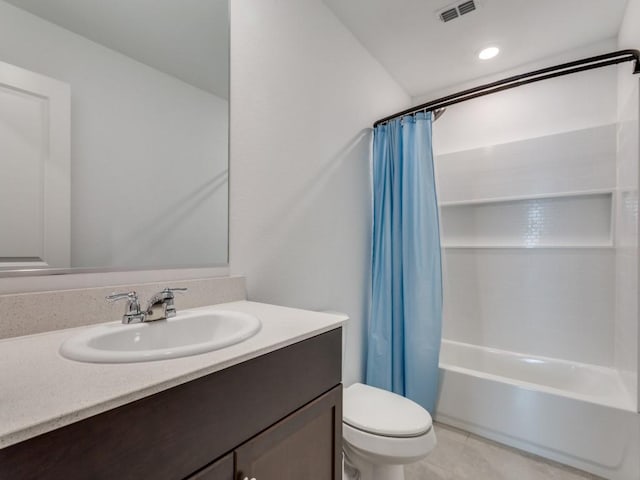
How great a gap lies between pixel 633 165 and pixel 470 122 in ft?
3.80

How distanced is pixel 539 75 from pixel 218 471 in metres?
2.20

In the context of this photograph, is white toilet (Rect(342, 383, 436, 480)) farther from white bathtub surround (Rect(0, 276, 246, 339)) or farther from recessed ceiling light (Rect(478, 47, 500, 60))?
recessed ceiling light (Rect(478, 47, 500, 60))

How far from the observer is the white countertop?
400 mm

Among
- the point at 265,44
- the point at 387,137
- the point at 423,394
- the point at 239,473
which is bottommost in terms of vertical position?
the point at 423,394

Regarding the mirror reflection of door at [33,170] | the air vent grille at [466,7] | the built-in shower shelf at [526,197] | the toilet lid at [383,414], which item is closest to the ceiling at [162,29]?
the mirror reflection of door at [33,170]

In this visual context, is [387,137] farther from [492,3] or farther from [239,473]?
[239,473]

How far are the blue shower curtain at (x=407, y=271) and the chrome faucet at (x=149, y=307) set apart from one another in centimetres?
138

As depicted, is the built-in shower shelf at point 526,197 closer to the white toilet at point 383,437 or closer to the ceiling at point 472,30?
the ceiling at point 472,30

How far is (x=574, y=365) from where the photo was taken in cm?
200

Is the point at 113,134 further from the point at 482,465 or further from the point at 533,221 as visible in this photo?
the point at 533,221

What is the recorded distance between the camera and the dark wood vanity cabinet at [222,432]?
424mm

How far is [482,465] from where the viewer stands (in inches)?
63.2

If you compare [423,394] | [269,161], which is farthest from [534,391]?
[269,161]

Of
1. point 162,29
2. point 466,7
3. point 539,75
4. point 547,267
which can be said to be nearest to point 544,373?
point 547,267
